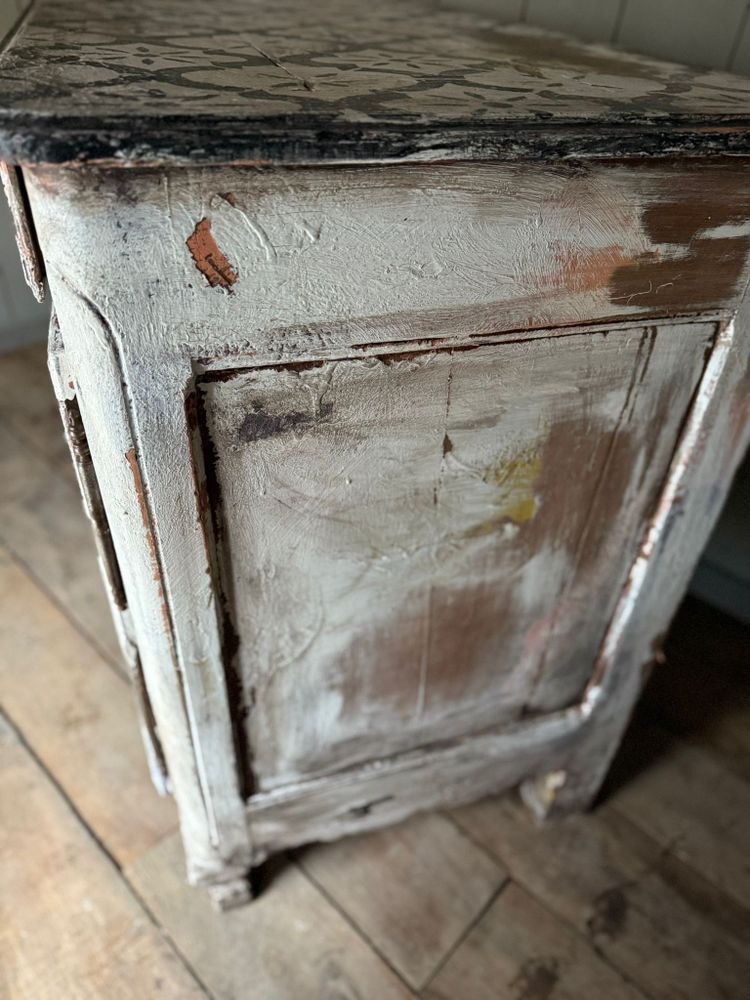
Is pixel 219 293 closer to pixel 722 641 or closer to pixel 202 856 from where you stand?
pixel 202 856

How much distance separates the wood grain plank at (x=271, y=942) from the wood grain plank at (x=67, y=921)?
0.10ft

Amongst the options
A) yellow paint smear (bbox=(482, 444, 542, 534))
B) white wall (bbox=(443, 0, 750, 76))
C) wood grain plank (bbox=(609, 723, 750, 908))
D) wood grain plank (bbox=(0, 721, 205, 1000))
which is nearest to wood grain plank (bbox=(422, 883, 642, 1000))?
wood grain plank (bbox=(609, 723, 750, 908))

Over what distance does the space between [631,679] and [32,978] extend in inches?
33.3

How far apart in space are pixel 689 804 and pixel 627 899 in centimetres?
20

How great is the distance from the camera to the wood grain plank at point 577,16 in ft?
3.26

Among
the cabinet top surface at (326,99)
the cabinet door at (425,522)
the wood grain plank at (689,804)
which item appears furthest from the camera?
the wood grain plank at (689,804)

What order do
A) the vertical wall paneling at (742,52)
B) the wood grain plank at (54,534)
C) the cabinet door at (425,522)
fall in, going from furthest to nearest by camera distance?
the wood grain plank at (54,534) < the vertical wall paneling at (742,52) < the cabinet door at (425,522)

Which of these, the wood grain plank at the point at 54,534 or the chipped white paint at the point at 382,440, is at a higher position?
the chipped white paint at the point at 382,440

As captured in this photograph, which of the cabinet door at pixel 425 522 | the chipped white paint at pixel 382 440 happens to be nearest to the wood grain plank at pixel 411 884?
the chipped white paint at pixel 382 440

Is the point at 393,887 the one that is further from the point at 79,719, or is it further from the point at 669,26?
the point at 669,26

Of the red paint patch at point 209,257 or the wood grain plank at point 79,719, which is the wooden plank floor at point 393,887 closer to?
the wood grain plank at point 79,719

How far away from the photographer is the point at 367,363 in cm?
55

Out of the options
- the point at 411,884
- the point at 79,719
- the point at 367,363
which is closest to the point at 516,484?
the point at 367,363

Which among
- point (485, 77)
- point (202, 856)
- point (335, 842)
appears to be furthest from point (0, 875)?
point (485, 77)
